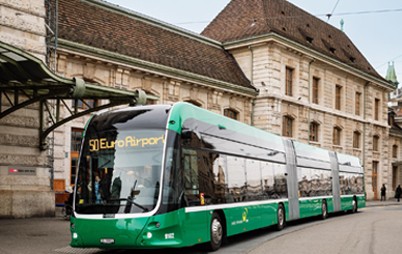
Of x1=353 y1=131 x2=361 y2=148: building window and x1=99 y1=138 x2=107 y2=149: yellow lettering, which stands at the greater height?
x1=353 y1=131 x2=361 y2=148: building window

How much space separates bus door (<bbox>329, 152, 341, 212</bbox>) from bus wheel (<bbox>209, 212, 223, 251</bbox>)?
1390 centimetres

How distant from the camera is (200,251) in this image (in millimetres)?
12602

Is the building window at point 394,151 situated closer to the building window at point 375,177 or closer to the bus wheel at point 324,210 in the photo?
the building window at point 375,177

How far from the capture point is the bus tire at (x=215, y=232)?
41.1 feet

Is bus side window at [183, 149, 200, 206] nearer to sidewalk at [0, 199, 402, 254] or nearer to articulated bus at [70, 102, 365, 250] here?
articulated bus at [70, 102, 365, 250]

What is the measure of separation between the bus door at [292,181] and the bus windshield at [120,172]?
9514mm

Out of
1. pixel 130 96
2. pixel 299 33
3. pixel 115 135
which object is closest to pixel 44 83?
pixel 130 96

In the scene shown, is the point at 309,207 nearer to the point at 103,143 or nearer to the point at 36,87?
the point at 36,87

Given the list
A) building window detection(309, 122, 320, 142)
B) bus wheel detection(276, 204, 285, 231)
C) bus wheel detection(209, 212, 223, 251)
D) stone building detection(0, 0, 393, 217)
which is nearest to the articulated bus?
bus wheel detection(209, 212, 223, 251)

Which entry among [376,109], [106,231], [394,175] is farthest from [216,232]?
[394,175]

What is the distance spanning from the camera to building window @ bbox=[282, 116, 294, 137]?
37322 millimetres

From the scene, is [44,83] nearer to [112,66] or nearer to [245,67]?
→ [112,66]

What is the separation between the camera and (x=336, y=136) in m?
44.5

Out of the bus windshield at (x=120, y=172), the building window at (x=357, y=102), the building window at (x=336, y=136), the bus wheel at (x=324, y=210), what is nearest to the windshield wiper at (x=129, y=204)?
the bus windshield at (x=120, y=172)
